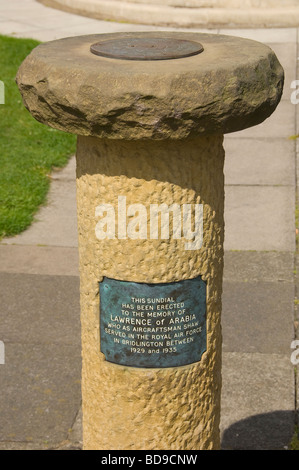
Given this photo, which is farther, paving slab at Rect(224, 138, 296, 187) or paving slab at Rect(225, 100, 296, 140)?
paving slab at Rect(225, 100, 296, 140)

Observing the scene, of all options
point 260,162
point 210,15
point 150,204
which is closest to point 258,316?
point 150,204

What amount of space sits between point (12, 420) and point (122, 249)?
6.12ft

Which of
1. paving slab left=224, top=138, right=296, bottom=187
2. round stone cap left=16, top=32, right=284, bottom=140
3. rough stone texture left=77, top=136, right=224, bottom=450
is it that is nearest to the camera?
round stone cap left=16, top=32, right=284, bottom=140

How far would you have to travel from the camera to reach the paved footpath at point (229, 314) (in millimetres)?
4508

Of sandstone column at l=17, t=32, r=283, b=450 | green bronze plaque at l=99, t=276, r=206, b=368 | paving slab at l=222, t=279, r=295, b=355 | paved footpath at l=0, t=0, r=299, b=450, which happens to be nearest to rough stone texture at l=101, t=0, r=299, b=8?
paved footpath at l=0, t=0, r=299, b=450

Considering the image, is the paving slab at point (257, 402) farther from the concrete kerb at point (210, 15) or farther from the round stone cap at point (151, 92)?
the concrete kerb at point (210, 15)

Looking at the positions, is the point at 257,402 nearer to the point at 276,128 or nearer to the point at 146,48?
the point at 146,48

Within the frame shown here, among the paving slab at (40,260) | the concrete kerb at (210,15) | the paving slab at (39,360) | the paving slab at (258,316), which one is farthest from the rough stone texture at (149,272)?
the concrete kerb at (210,15)

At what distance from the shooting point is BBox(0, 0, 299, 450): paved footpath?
14.8ft

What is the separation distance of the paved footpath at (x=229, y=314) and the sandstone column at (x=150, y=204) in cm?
114

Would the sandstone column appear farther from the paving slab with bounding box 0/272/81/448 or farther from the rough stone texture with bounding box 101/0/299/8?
the rough stone texture with bounding box 101/0/299/8

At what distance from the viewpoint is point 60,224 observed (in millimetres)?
6961

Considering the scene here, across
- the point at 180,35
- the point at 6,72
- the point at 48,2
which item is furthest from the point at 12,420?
the point at 48,2

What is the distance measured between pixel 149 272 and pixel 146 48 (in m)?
0.87
